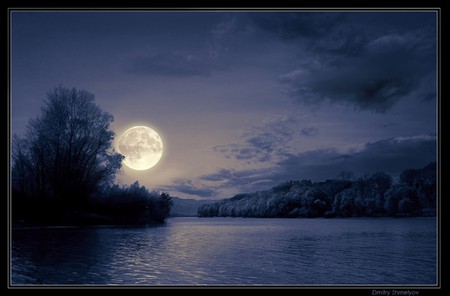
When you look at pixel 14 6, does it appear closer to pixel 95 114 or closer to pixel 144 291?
pixel 144 291

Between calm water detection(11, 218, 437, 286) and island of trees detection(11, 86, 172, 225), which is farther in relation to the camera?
island of trees detection(11, 86, 172, 225)

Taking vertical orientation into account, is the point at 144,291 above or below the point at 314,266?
above

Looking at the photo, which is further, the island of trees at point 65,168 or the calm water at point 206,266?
the island of trees at point 65,168

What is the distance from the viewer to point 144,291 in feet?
35.8

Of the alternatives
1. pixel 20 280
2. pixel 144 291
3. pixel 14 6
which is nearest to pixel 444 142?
pixel 144 291

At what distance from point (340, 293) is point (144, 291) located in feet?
16.9

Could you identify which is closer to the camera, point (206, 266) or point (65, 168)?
point (206, 266)

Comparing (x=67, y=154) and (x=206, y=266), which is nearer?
(x=206, y=266)

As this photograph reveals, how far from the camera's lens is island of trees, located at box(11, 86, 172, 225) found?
34.8 meters

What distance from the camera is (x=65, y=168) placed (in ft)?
123

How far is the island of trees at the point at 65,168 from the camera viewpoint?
34750mm

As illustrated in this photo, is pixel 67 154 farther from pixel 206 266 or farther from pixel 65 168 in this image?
pixel 206 266

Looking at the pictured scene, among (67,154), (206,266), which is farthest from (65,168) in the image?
(206,266)

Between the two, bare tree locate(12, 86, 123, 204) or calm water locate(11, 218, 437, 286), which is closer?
calm water locate(11, 218, 437, 286)
